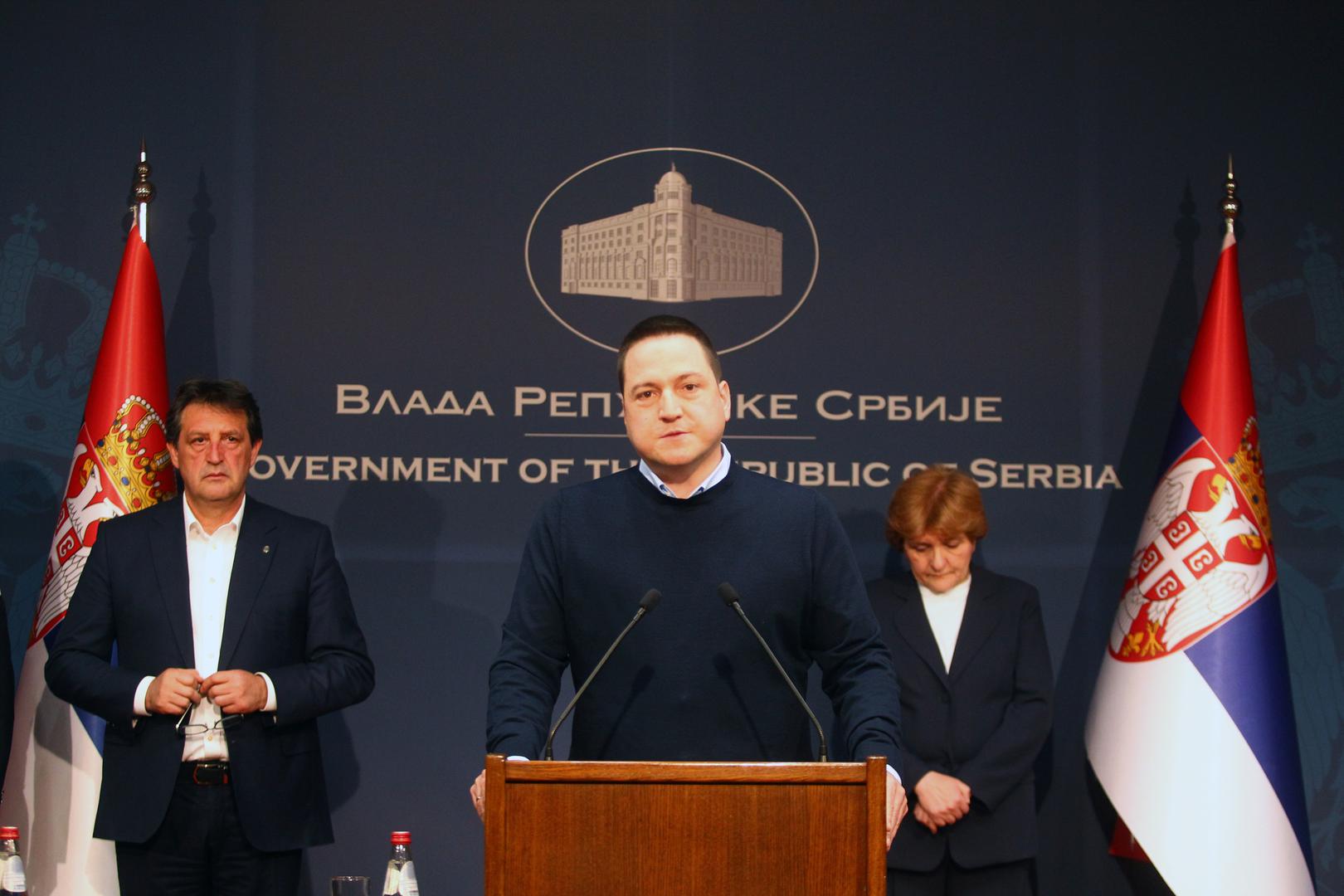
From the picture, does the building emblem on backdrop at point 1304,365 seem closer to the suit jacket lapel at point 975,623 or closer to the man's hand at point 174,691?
the suit jacket lapel at point 975,623

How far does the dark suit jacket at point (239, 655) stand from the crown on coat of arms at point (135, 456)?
372mm

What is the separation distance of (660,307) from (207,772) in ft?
6.26

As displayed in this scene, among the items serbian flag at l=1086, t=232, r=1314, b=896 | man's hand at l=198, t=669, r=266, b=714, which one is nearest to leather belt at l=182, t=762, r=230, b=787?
man's hand at l=198, t=669, r=266, b=714

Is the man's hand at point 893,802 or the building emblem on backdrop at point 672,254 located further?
the building emblem on backdrop at point 672,254

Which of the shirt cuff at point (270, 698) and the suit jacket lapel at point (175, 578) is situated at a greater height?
the suit jacket lapel at point (175, 578)

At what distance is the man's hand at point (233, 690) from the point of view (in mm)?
3189

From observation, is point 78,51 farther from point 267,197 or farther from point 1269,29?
point 1269,29

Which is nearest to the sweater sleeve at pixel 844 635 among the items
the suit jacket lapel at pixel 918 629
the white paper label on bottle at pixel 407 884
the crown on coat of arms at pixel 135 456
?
the white paper label on bottle at pixel 407 884

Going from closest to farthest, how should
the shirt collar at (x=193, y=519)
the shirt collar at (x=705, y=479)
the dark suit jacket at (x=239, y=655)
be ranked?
the shirt collar at (x=705, y=479), the dark suit jacket at (x=239, y=655), the shirt collar at (x=193, y=519)

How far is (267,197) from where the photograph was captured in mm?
4434

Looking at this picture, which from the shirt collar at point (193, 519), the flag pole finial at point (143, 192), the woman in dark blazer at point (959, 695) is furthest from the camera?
the flag pole finial at point (143, 192)

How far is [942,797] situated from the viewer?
3564mm

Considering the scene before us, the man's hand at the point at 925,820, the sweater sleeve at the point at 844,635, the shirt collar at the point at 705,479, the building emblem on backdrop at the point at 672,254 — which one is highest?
the building emblem on backdrop at the point at 672,254

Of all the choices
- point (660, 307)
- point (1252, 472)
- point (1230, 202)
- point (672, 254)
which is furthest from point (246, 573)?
point (1230, 202)
